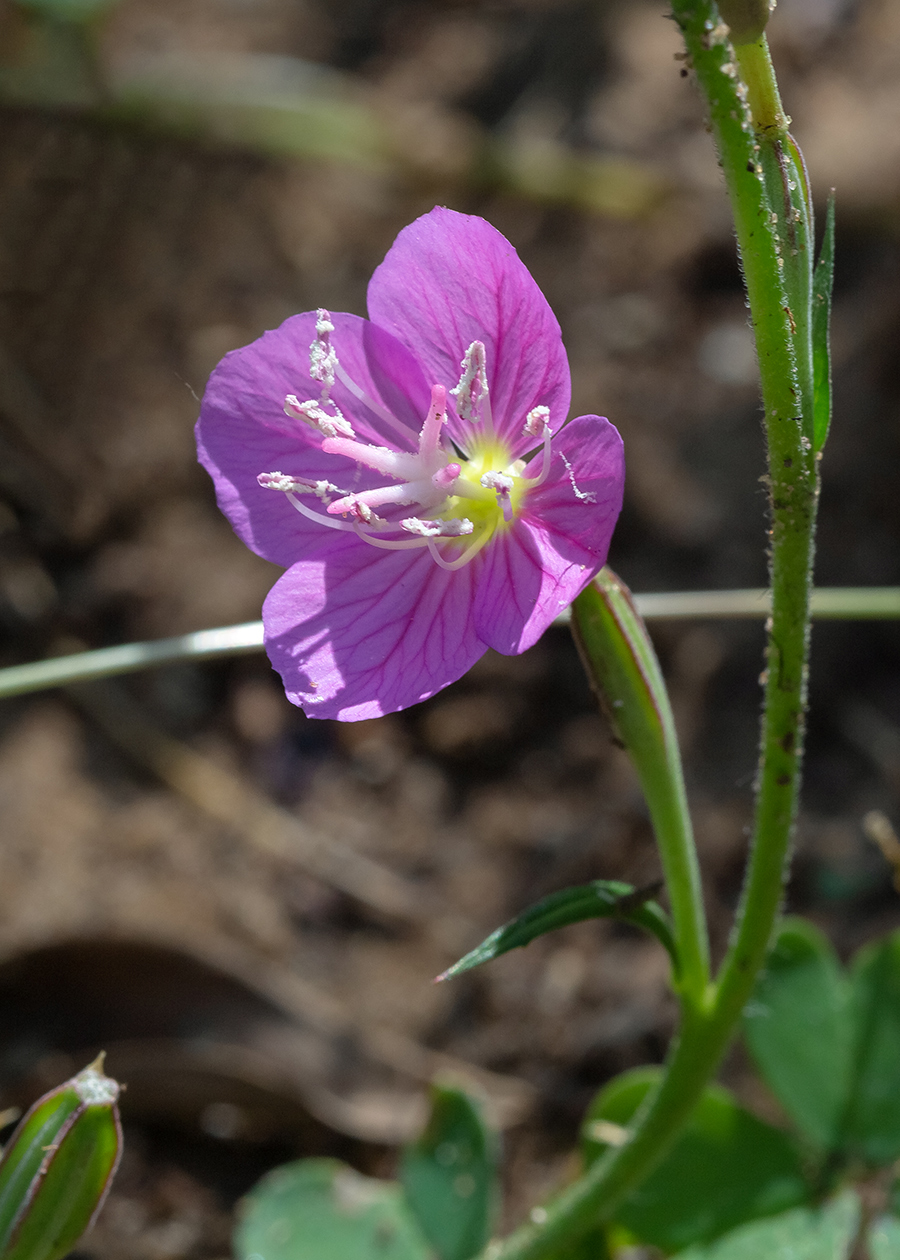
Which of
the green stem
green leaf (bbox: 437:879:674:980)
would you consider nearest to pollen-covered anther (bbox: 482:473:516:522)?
the green stem

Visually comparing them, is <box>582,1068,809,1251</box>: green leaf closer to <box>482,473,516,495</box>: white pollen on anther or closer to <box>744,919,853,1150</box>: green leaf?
<box>744,919,853,1150</box>: green leaf

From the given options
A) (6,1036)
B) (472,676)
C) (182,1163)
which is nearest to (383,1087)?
(182,1163)

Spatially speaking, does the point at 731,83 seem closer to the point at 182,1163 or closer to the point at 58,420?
the point at 182,1163

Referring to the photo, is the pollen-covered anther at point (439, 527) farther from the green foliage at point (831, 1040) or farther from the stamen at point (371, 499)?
the green foliage at point (831, 1040)

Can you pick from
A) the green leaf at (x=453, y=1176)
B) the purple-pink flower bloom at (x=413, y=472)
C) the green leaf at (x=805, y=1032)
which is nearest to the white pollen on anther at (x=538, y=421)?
the purple-pink flower bloom at (x=413, y=472)

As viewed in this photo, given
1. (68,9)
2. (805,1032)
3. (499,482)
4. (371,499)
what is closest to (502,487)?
(499,482)

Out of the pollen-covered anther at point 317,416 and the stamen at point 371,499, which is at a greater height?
the pollen-covered anther at point 317,416

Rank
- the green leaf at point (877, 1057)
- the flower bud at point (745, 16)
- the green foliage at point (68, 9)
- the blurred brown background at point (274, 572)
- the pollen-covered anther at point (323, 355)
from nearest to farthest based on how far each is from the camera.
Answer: the flower bud at point (745, 16), the pollen-covered anther at point (323, 355), the green leaf at point (877, 1057), the blurred brown background at point (274, 572), the green foliage at point (68, 9)

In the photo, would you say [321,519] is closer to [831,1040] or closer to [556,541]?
[556,541]
